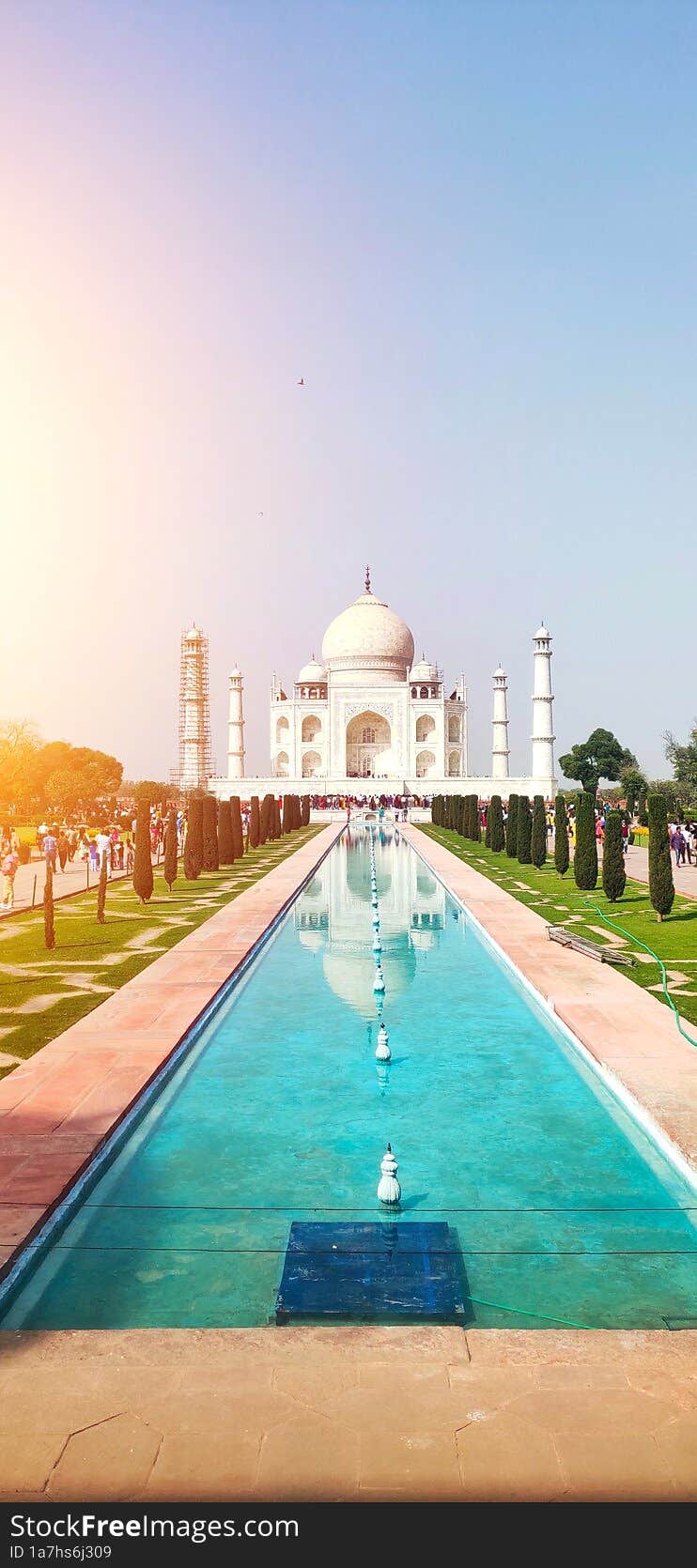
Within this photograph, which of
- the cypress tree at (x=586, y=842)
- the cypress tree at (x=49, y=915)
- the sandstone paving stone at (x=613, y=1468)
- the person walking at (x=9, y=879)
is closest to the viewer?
the sandstone paving stone at (x=613, y=1468)

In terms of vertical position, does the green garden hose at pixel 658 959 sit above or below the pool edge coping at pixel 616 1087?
above

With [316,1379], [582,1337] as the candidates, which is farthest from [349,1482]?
[582,1337]

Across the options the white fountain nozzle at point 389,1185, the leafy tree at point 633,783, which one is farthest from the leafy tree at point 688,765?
the white fountain nozzle at point 389,1185

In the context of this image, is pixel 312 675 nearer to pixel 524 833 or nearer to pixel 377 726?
pixel 377 726

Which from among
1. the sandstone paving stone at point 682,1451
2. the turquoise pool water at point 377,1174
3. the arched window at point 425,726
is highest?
the arched window at point 425,726

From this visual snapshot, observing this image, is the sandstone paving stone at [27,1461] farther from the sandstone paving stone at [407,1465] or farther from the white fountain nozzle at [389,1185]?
the white fountain nozzle at [389,1185]

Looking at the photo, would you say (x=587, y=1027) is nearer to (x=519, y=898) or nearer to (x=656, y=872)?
(x=656, y=872)

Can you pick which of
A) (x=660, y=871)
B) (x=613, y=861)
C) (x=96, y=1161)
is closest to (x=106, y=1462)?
(x=96, y=1161)

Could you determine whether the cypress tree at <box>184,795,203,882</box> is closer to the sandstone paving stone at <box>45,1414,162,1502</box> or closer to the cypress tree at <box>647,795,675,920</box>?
the cypress tree at <box>647,795,675,920</box>
